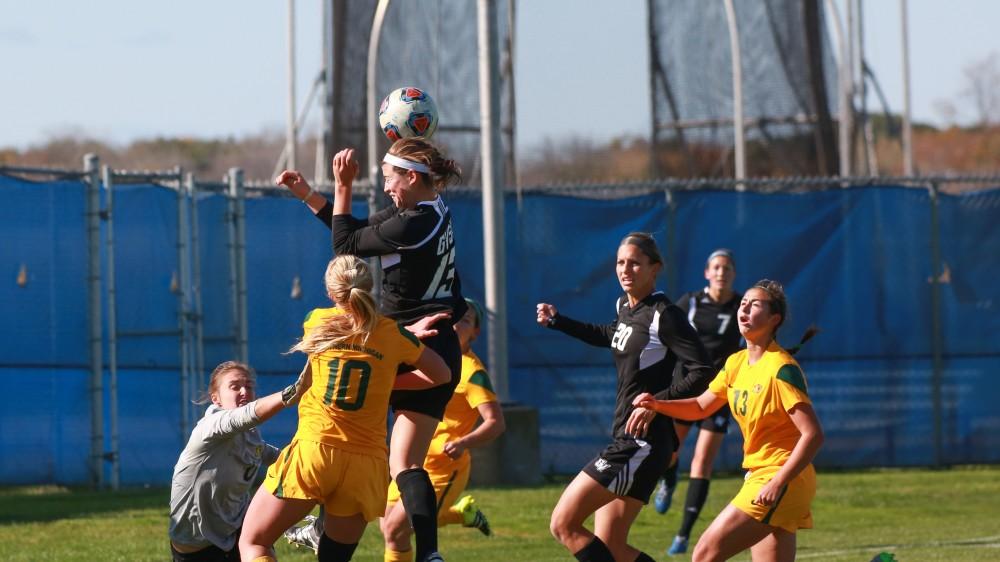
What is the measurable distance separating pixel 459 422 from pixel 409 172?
247 cm

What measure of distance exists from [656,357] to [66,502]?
6.91 meters

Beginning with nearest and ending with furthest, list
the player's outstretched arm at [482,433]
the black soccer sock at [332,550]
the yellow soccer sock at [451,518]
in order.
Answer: the black soccer sock at [332,550] → the player's outstretched arm at [482,433] → the yellow soccer sock at [451,518]

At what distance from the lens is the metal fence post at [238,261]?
1455 cm

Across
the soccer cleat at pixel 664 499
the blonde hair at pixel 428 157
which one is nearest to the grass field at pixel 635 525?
the soccer cleat at pixel 664 499

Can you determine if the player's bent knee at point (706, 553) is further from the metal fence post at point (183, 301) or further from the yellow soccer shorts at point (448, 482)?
the metal fence post at point (183, 301)

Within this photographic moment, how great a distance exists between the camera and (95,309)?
545 inches

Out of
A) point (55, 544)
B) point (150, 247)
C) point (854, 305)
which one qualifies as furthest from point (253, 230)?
point (854, 305)

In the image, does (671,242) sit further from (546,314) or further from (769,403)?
(769,403)

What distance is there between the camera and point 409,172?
7.11m

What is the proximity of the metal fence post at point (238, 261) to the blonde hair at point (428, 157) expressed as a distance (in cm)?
761

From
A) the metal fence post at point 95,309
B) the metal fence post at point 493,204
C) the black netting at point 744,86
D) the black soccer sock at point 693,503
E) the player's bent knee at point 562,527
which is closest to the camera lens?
the player's bent knee at point 562,527

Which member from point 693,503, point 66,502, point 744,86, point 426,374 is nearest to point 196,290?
point 66,502

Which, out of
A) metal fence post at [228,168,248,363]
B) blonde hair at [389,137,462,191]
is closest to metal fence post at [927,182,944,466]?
metal fence post at [228,168,248,363]

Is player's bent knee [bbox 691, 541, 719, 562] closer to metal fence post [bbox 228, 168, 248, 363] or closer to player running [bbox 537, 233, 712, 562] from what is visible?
player running [bbox 537, 233, 712, 562]
